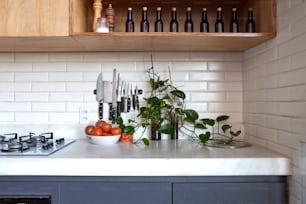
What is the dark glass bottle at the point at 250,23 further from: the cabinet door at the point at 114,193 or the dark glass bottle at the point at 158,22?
the cabinet door at the point at 114,193

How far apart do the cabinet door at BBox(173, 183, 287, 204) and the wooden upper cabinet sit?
674 millimetres

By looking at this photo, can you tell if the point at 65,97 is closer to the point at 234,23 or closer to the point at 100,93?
the point at 100,93

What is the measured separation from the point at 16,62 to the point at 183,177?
1.25m

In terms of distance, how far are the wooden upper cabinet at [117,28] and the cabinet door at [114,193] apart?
677 millimetres

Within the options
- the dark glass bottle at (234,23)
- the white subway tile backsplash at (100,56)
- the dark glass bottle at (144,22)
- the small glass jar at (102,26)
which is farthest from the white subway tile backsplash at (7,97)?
the dark glass bottle at (234,23)

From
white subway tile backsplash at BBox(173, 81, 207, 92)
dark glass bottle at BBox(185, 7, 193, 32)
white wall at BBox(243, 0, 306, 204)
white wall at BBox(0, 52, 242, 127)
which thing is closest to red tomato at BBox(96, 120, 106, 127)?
white wall at BBox(0, 52, 242, 127)

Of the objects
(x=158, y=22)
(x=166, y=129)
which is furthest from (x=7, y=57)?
(x=166, y=129)

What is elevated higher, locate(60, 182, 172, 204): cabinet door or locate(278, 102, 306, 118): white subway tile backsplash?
locate(278, 102, 306, 118): white subway tile backsplash

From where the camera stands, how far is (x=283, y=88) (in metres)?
1.11

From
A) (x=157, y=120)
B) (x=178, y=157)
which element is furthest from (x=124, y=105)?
(x=178, y=157)

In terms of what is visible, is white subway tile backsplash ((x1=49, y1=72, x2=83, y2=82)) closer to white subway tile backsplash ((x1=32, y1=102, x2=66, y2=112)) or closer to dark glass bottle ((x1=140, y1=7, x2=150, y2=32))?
white subway tile backsplash ((x1=32, y1=102, x2=66, y2=112))

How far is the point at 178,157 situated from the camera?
3.57 ft

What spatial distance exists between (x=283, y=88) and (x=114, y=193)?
83cm

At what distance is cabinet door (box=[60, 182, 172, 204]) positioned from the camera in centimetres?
106
